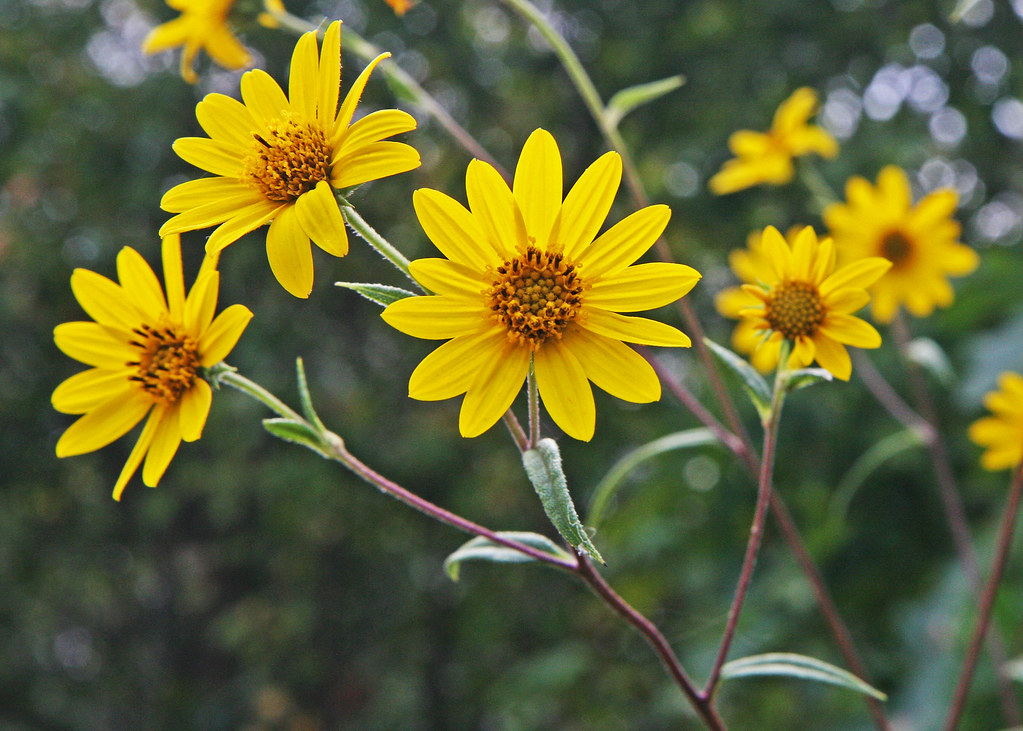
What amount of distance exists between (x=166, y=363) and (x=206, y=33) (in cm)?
78

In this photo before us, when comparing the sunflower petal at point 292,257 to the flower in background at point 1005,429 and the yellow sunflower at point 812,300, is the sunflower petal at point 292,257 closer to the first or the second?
the yellow sunflower at point 812,300

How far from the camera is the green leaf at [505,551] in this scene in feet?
2.61

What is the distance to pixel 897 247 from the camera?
181 cm

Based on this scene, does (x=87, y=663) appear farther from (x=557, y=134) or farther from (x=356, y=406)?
(x=557, y=134)

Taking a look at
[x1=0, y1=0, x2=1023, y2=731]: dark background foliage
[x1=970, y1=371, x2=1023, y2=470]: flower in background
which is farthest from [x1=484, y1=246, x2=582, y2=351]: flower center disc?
A: [x1=0, y1=0, x2=1023, y2=731]: dark background foliage

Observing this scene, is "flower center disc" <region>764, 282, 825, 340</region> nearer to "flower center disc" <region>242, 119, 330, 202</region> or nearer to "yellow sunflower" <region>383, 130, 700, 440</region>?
"yellow sunflower" <region>383, 130, 700, 440</region>

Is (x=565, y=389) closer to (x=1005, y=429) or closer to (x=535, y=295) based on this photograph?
(x=535, y=295)

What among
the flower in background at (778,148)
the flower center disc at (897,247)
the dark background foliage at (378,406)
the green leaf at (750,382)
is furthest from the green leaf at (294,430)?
the dark background foliage at (378,406)

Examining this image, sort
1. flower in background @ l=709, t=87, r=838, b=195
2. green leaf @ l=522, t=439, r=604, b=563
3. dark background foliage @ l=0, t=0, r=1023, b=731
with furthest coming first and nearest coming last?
dark background foliage @ l=0, t=0, r=1023, b=731 < flower in background @ l=709, t=87, r=838, b=195 < green leaf @ l=522, t=439, r=604, b=563

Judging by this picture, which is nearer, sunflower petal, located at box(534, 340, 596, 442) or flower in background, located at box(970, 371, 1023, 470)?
sunflower petal, located at box(534, 340, 596, 442)

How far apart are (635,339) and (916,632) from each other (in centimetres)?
223

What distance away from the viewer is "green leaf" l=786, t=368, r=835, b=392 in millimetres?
800

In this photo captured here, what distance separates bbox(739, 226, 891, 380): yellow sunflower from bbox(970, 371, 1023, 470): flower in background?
0.72 m

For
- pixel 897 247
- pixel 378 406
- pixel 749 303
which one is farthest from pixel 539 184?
pixel 378 406
